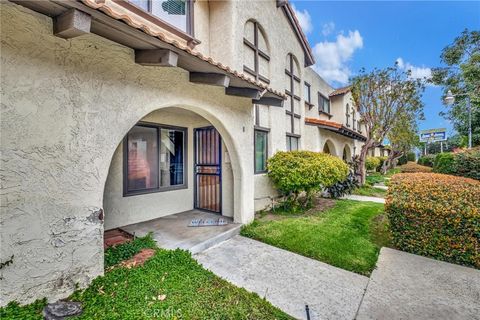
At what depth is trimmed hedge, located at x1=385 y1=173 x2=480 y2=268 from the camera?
4.34 meters

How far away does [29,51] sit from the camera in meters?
2.76

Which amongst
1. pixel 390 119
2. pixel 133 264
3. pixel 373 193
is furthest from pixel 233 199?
pixel 390 119

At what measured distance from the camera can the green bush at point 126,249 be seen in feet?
13.9

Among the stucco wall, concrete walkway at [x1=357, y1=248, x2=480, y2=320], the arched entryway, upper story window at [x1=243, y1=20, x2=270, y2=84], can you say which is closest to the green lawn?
concrete walkway at [x1=357, y1=248, x2=480, y2=320]

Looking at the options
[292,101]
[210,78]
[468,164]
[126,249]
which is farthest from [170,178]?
[468,164]

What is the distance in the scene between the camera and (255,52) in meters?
8.48

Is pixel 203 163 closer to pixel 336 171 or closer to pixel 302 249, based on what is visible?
pixel 302 249

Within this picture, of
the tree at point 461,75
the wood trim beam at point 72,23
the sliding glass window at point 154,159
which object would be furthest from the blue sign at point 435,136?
the wood trim beam at point 72,23

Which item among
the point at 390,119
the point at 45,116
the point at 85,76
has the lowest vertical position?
the point at 45,116

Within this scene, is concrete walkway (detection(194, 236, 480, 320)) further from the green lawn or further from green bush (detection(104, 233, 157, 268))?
green bush (detection(104, 233, 157, 268))

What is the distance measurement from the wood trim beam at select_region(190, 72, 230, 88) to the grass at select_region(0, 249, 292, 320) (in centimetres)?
376

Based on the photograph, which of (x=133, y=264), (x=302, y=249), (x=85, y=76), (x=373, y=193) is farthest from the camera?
(x=373, y=193)

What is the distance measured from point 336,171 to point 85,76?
26.7 ft

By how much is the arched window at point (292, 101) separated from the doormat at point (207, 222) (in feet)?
17.7
